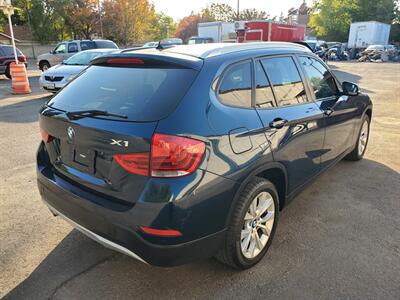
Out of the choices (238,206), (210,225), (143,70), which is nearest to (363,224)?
(238,206)

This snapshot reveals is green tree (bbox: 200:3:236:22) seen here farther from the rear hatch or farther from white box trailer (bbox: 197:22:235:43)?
the rear hatch

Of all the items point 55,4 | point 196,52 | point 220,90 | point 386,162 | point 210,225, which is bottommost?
point 386,162

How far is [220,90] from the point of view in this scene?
8.22ft

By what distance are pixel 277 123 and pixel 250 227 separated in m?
0.88

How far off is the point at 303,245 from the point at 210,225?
49.8 inches

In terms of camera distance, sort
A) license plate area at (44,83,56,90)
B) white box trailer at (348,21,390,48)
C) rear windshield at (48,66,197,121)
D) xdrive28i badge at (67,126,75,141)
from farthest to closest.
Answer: white box trailer at (348,21,390,48) → license plate area at (44,83,56,90) → xdrive28i badge at (67,126,75,141) → rear windshield at (48,66,197,121)

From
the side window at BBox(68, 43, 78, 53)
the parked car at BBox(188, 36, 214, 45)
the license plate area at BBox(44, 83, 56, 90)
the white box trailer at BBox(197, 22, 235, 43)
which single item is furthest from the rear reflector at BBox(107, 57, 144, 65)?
the white box trailer at BBox(197, 22, 235, 43)

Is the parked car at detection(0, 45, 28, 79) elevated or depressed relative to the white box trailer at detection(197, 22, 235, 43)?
depressed

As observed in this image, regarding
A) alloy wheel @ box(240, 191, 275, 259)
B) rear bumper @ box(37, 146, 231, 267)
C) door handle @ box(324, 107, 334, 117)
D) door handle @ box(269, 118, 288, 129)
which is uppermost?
door handle @ box(269, 118, 288, 129)

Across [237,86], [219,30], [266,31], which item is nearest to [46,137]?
[237,86]

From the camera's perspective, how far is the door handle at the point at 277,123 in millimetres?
2793

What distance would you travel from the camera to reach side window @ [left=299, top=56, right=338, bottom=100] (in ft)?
12.0

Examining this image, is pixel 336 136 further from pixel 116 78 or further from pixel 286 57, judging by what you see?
pixel 116 78

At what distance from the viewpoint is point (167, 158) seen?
213cm
